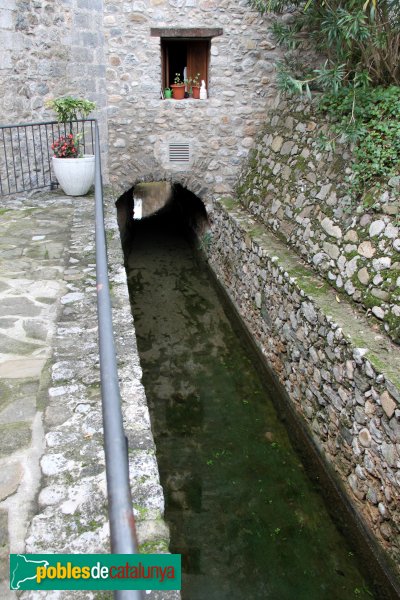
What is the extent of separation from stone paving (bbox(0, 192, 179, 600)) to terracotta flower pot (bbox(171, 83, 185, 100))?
13.9ft

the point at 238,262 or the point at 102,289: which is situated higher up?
the point at 102,289

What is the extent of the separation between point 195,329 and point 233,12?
477 cm

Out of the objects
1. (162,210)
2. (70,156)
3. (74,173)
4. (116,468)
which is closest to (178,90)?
(70,156)

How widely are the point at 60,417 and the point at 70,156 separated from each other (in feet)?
16.6

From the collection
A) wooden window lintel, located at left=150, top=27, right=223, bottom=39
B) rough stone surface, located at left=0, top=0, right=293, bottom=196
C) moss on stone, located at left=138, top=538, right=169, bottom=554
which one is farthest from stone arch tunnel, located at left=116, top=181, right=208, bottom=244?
moss on stone, located at left=138, top=538, right=169, bottom=554

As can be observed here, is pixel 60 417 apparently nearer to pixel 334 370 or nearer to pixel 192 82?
pixel 334 370

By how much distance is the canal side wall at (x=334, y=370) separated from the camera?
3.24 m

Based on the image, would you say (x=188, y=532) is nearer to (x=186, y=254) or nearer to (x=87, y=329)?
(x=87, y=329)

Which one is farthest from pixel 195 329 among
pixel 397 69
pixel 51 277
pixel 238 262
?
pixel 397 69

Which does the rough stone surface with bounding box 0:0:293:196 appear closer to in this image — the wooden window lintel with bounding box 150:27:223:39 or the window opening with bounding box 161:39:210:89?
the wooden window lintel with bounding box 150:27:223:39

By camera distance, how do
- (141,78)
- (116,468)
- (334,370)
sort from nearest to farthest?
(116,468) → (334,370) → (141,78)

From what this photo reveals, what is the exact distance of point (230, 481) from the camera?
4090mm

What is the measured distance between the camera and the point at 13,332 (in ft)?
10.8

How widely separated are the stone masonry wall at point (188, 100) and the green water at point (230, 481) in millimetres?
2679
